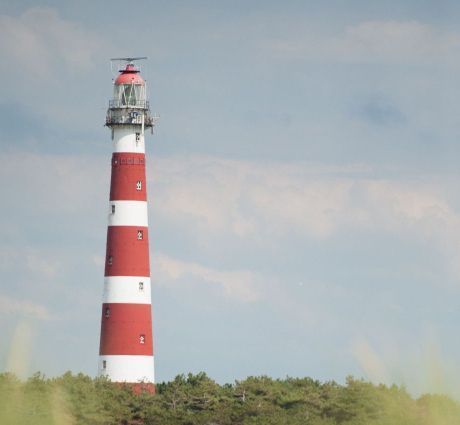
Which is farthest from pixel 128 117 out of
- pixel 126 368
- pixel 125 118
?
pixel 126 368

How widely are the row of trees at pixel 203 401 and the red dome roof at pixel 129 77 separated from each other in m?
13.5

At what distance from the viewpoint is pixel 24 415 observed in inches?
1912

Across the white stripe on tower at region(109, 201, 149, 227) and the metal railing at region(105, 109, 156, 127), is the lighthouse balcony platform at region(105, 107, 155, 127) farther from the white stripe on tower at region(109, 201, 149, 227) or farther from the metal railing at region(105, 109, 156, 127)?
the white stripe on tower at region(109, 201, 149, 227)

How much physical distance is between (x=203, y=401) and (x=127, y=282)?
704 cm

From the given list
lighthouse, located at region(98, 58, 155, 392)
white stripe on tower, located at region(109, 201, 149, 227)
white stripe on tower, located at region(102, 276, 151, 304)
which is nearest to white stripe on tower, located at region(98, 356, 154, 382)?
lighthouse, located at region(98, 58, 155, 392)

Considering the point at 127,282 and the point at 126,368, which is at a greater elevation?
the point at 127,282

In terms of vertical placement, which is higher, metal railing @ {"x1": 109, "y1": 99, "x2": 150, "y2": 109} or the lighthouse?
metal railing @ {"x1": 109, "y1": 99, "x2": 150, "y2": 109}

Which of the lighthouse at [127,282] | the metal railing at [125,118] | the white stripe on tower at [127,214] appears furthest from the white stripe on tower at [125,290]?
the metal railing at [125,118]

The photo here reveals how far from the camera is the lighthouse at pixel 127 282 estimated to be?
228 feet

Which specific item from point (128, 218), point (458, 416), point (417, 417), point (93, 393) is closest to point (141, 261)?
point (128, 218)

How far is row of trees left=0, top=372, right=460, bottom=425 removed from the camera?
59844 millimetres

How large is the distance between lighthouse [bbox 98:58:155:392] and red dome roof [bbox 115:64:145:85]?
10.8 ft

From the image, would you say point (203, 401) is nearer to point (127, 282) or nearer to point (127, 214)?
point (127, 282)

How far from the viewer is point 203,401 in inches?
2852
